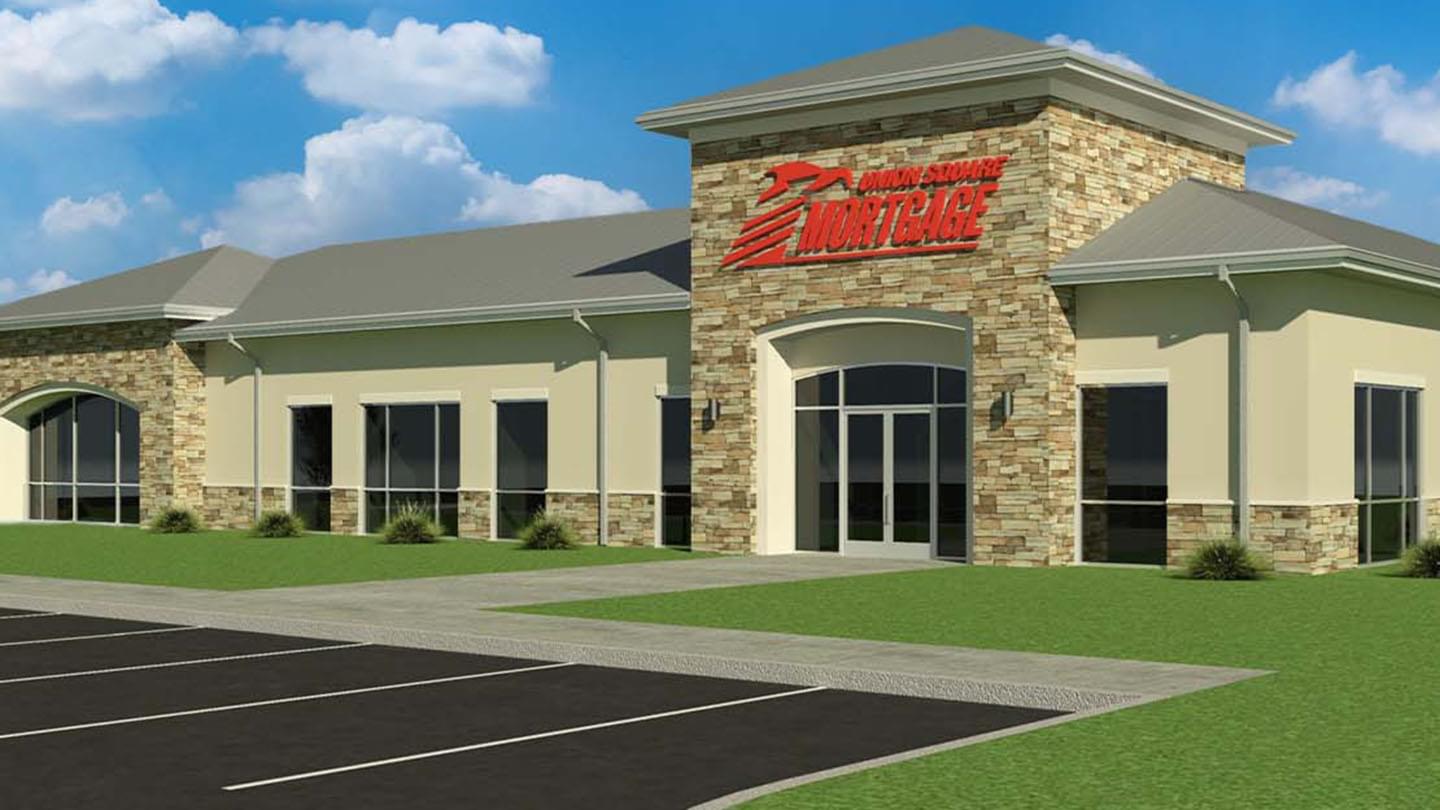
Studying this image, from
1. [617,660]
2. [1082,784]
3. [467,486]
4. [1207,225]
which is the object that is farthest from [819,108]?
[1082,784]

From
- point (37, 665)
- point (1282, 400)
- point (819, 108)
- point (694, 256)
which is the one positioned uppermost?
point (819, 108)

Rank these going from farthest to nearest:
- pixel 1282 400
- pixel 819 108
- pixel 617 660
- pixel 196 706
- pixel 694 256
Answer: pixel 694 256 < pixel 819 108 < pixel 1282 400 < pixel 617 660 < pixel 196 706

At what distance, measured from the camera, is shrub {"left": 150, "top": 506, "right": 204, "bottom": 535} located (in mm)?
35469

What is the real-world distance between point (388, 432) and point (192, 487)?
19.3 feet

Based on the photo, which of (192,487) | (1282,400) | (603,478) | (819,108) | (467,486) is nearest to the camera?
(1282,400)

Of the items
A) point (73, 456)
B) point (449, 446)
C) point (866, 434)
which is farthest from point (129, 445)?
point (866, 434)

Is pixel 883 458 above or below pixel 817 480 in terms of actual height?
above

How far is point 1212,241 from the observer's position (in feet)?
79.2

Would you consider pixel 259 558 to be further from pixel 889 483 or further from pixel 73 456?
pixel 73 456

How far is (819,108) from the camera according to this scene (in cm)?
2662

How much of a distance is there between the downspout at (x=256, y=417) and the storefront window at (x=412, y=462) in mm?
3157

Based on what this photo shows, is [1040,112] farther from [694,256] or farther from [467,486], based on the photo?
[467,486]

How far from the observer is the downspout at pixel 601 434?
1201 inches

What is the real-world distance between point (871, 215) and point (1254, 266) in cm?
580
